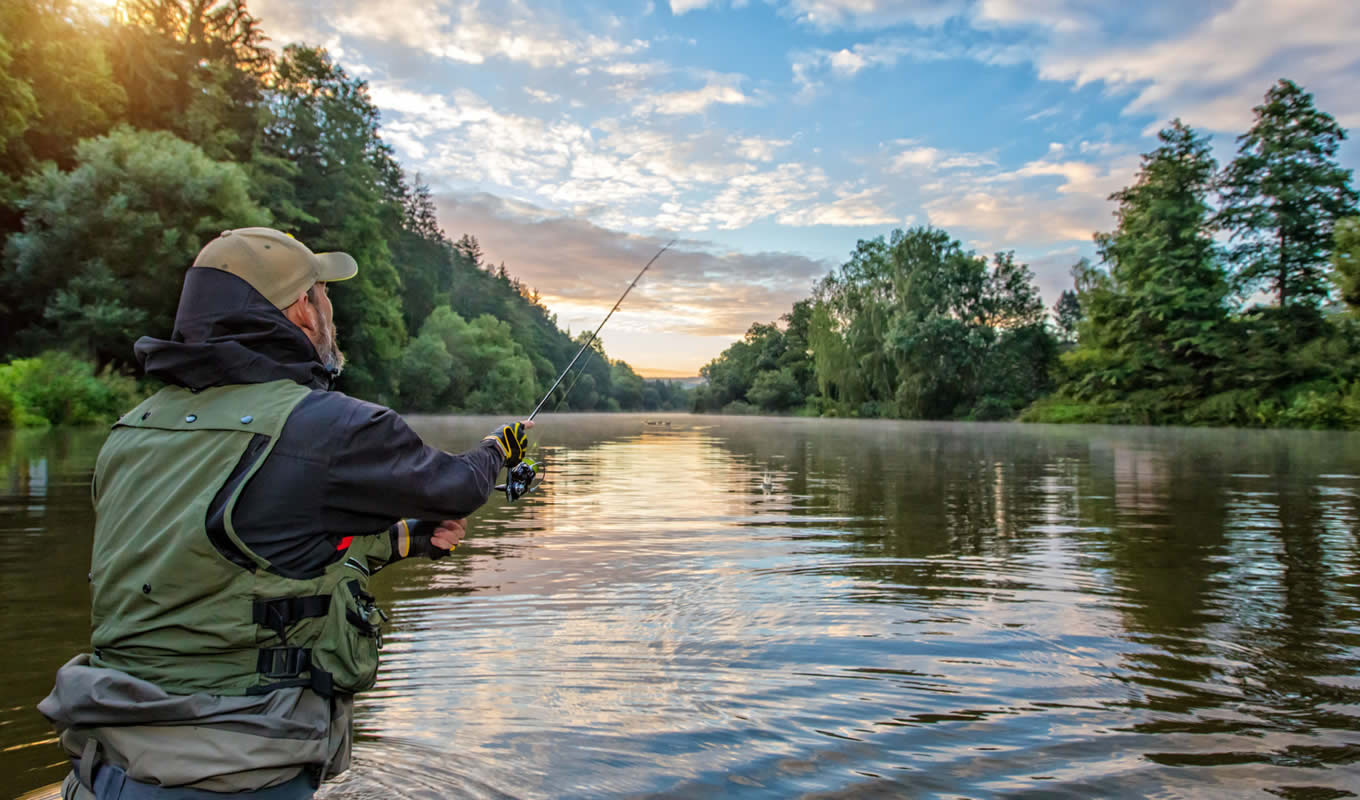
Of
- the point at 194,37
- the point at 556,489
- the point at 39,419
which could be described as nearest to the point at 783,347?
the point at 194,37

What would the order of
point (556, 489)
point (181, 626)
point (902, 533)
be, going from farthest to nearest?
point (556, 489)
point (902, 533)
point (181, 626)

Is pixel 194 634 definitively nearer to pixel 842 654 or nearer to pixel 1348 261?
pixel 842 654

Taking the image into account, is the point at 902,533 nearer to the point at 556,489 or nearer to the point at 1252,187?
the point at 556,489

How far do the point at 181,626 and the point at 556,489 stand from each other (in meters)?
9.80

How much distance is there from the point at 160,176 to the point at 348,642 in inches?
1340

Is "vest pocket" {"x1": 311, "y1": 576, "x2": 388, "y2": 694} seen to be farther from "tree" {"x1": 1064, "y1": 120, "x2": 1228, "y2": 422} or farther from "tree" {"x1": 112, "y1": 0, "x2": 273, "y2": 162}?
"tree" {"x1": 1064, "y1": 120, "x2": 1228, "y2": 422}

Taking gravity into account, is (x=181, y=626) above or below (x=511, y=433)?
below

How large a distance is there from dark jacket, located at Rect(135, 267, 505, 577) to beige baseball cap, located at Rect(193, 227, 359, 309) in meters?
0.03

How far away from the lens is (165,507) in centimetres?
185

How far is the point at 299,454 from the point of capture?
190 centimetres

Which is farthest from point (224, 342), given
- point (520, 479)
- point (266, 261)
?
point (520, 479)

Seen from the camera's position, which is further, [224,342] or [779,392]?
[779,392]


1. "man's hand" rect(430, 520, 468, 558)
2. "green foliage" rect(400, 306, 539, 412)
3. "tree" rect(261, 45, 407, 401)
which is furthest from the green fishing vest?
"green foliage" rect(400, 306, 539, 412)

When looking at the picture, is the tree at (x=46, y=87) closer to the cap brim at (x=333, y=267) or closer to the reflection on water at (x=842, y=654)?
the reflection on water at (x=842, y=654)
